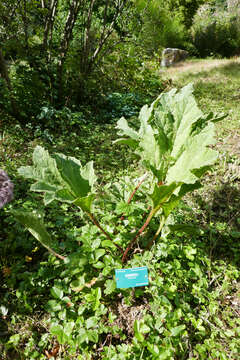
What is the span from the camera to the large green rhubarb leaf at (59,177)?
102cm

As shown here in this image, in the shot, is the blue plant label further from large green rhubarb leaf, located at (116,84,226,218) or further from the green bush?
the green bush

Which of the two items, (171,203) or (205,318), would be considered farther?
(205,318)

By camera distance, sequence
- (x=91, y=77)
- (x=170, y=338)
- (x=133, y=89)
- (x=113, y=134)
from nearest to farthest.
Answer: (x=170, y=338) → (x=113, y=134) → (x=91, y=77) → (x=133, y=89)

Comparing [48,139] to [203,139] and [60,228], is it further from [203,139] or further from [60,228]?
[203,139]

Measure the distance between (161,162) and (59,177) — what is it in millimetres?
539

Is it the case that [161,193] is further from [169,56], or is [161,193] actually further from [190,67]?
[169,56]

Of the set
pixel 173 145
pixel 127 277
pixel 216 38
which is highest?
pixel 216 38

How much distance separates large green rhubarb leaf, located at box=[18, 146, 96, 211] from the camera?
102 cm

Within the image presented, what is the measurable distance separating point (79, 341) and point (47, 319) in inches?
12.3

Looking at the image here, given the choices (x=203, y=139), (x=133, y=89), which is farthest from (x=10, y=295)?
(x=133, y=89)

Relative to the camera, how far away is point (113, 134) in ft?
10.9

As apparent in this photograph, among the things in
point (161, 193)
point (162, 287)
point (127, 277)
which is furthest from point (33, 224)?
point (162, 287)

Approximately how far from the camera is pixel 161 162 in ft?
3.98

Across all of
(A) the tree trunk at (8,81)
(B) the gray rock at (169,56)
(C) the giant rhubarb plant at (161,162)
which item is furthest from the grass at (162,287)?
(B) the gray rock at (169,56)
